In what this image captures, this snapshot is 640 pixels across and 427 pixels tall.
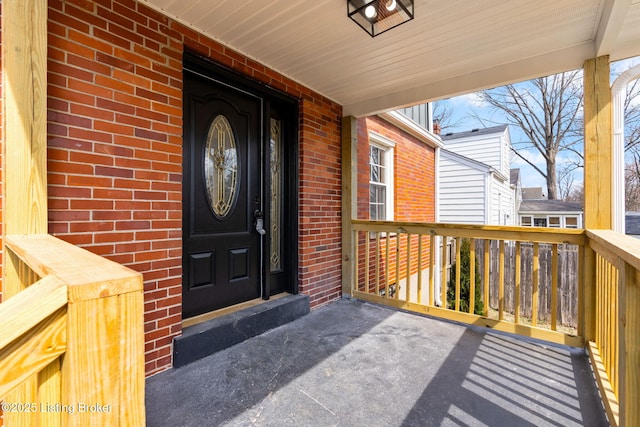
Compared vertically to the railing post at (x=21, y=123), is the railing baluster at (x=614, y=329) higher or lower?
lower

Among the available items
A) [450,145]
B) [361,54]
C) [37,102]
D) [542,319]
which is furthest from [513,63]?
[450,145]

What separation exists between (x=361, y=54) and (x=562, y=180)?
48.4 feet

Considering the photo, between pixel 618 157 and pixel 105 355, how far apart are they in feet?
10.0

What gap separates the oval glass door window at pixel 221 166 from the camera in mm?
2443

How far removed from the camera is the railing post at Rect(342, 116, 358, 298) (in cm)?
354

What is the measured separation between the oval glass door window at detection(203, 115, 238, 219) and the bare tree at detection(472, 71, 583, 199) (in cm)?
1248

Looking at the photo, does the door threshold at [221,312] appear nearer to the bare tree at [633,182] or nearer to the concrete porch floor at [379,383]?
the concrete porch floor at [379,383]

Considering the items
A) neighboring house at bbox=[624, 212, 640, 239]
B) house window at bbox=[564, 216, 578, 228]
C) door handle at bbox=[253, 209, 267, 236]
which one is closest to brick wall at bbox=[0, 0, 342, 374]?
door handle at bbox=[253, 209, 267, 236]

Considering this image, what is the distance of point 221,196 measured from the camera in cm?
253

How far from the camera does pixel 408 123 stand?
5254mm

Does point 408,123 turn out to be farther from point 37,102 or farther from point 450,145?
point 450,145

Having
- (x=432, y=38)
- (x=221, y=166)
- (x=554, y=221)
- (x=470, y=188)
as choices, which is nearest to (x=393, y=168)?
(x=432, y=38)

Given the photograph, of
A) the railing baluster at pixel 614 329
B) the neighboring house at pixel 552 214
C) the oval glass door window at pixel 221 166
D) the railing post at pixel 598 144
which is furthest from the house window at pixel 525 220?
the oval glass door window at pixel 221 166

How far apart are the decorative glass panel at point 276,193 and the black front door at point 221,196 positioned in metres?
0.20
